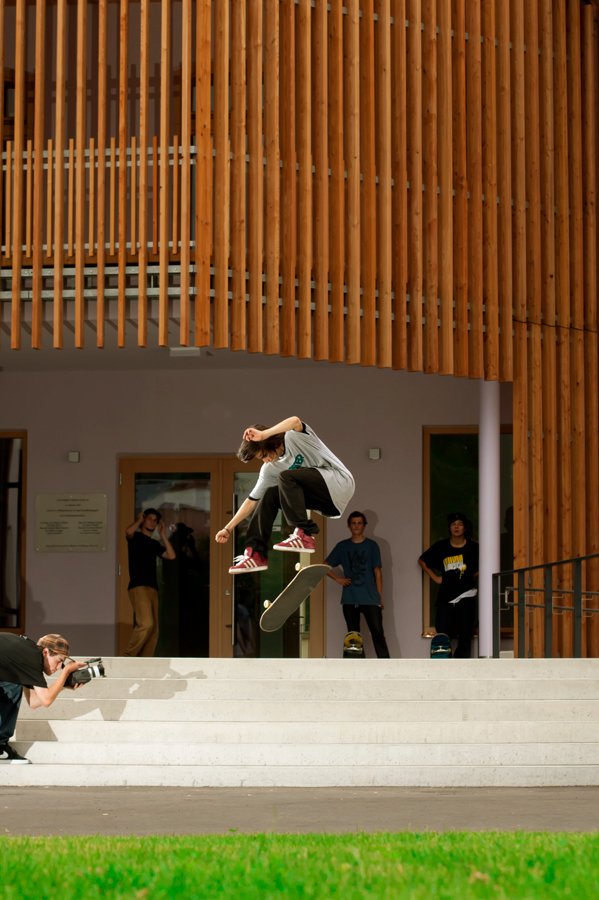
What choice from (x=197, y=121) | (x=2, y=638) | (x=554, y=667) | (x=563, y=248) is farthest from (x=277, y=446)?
(x=563, y=248)

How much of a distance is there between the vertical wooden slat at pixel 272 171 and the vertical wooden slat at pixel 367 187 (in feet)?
2.97

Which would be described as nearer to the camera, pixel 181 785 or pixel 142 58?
pixel 181 785

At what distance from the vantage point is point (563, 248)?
590 inches

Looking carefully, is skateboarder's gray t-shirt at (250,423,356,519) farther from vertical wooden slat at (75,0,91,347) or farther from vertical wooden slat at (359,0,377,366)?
vertical wooden slat at (359,0,377,366)

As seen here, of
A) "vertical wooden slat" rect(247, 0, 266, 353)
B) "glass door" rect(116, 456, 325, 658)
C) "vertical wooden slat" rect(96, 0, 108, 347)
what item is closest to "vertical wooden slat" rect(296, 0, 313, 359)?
"vertical wooden slat" rect(247, 0, 266, 353)

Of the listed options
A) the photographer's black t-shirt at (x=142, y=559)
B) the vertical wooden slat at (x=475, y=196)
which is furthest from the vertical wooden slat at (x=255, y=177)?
the photographer's black t-shirt at (x=142, y=559)

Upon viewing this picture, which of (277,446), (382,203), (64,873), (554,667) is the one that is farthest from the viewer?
(382,203)

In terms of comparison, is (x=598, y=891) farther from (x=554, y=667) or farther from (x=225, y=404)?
(x=225, y=404)

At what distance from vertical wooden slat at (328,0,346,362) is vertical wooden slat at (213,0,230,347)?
1.08 metres

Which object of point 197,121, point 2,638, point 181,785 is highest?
point 197,121

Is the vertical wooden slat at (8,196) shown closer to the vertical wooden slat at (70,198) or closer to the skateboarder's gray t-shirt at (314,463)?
the vertical wooden slat at (70,198)

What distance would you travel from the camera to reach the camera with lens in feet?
32.3

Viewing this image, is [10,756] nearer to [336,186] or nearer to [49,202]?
[49,202]

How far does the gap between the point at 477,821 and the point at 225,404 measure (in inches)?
361
